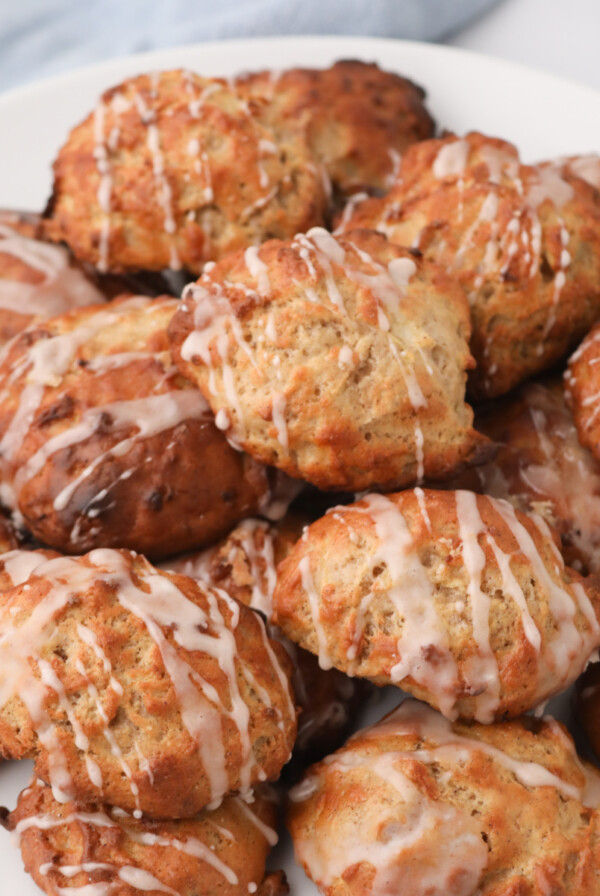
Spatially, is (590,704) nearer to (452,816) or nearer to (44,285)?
(452,816)

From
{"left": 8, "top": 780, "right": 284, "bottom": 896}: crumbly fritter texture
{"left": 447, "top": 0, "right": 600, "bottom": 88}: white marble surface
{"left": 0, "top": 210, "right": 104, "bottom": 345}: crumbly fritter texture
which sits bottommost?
{"left": 8, "top": 780, "right": 284, "bottom": 896}: crumbly fritter texture

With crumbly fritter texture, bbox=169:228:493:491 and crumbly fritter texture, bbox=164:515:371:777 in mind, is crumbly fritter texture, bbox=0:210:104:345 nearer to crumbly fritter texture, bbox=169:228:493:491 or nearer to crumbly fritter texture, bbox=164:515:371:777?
crumbly fritter texture, bbox=169:228:493:491

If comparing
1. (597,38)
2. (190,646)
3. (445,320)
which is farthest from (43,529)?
(597,38)

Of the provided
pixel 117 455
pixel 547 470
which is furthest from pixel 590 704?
pixel 117 455

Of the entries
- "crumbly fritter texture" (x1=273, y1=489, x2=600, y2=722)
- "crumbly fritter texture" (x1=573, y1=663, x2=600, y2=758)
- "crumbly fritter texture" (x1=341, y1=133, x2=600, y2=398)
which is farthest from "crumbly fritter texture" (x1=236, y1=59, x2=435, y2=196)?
"crumbly fritter texture" (x1=573, y1=663, x2=600, y2=758)

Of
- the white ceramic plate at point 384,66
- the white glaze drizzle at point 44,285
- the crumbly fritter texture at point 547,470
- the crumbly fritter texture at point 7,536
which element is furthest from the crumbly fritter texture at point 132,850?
the white ceramic plate at point 384,66

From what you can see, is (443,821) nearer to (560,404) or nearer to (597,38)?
(560,404)
